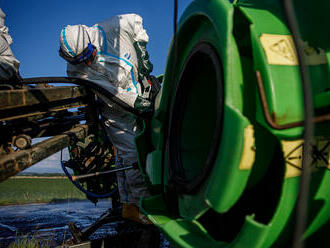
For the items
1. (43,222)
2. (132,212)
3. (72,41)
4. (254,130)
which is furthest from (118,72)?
(43,222)

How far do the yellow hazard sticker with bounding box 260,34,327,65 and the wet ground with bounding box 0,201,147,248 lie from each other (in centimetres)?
257

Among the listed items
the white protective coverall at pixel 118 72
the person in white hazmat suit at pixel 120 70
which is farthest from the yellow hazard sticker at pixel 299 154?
the white protective coverall at pixel 118 72

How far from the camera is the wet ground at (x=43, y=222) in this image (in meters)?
3.42

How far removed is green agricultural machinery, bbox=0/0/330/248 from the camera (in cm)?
80

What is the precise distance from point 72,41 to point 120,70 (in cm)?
54

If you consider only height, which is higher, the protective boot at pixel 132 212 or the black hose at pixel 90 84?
the black hose at pixel 90 84

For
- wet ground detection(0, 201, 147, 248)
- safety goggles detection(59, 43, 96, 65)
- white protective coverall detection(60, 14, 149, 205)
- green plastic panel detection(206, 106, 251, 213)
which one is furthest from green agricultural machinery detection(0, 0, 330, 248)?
wet ground detection(0, 201, 147, 248)

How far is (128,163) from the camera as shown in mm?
2836

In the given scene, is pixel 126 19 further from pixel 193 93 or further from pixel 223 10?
pixel 223 10

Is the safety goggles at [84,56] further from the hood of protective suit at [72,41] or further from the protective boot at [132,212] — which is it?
the protective boot at [132,212]

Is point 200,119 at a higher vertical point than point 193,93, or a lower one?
lower

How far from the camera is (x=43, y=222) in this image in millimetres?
4211

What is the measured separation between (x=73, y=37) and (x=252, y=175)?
2.32 meters

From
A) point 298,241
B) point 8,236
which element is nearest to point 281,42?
point 298,241
